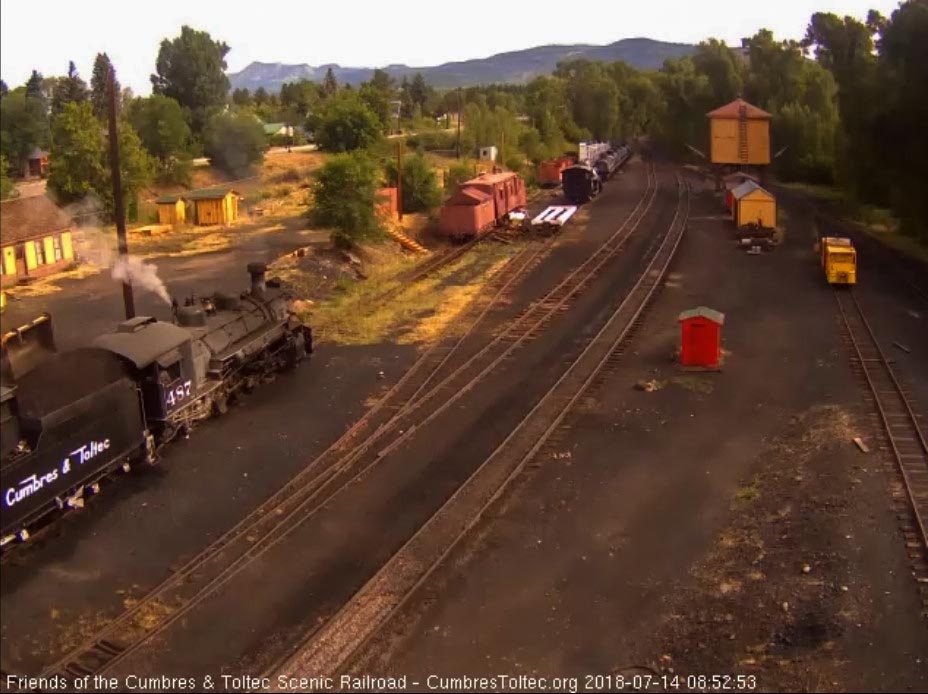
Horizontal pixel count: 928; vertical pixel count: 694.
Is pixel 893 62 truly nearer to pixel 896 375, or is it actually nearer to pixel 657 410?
pixel 896 375

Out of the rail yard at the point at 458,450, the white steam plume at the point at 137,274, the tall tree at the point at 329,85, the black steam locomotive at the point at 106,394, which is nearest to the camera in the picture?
the rail yard at the point at 458,450

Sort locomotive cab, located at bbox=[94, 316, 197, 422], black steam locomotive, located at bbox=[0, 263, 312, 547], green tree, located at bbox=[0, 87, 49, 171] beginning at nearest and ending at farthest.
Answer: black steam locomotive, located at bbox=[0, 263, 312, 547]
locomotive cab, located at bbox=[94, 316, 197, 422]
green tree, located at bbox=[0, 87, 49, 171]

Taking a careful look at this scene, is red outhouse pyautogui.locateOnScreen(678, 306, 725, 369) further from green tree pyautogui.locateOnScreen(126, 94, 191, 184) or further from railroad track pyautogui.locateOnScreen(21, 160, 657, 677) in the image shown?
green tree pyautogui.locateOnScreen(126, 94, 191, 184)

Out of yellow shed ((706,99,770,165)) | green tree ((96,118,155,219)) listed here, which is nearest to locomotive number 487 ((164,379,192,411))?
green tree ((96,118,155,219))

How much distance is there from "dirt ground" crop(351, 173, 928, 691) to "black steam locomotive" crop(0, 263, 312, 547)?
5466mm

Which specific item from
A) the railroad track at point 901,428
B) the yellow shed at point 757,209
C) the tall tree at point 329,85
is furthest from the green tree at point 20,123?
the tall tree at point 329,85

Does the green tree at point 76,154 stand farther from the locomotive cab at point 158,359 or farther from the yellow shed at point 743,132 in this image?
the yellow shed at point 743,132

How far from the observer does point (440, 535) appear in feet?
43.1

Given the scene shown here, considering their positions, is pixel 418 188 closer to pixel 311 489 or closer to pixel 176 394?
pixel 176 394

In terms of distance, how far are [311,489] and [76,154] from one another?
2966 centimetres

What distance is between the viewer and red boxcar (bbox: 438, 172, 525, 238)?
39.3m

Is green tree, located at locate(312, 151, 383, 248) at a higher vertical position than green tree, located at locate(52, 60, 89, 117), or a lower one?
lower

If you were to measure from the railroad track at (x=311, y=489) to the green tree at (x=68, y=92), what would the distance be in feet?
73.0

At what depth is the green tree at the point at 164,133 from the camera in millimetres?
56000
